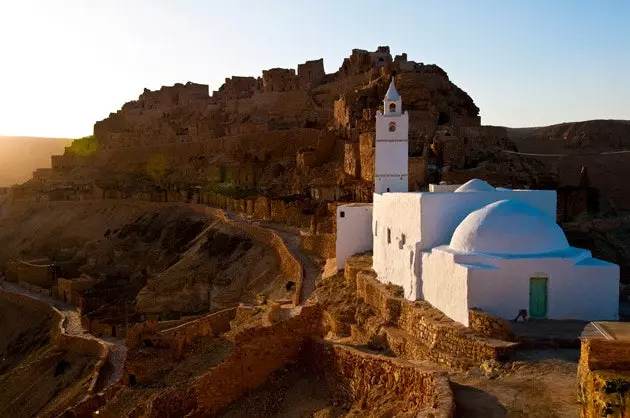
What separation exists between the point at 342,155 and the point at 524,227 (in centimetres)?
2068

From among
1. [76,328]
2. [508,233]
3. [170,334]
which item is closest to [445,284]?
[508,233]

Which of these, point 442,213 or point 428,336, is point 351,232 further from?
point 428,336

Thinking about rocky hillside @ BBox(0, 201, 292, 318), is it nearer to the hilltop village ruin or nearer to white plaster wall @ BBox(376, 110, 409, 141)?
the hilltop village ruin

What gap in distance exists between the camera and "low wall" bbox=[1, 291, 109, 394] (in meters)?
17.0

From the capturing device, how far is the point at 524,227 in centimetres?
1204

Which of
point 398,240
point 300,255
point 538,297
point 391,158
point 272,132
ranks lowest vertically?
point 300,255

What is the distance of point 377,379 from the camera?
31.4 feet

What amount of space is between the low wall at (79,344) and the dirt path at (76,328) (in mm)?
176

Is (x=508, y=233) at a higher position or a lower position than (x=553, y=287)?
higher

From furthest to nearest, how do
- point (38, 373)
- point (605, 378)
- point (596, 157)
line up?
point (596, 157) < point (38, 373) < point (605, 378)

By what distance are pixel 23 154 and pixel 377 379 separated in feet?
450

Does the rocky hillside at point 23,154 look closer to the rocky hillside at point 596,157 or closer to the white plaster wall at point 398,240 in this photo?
the rocky hillside at point 596,157

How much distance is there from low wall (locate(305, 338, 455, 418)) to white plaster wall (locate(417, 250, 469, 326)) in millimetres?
2298

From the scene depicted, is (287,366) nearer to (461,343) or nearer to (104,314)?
(461,343)
